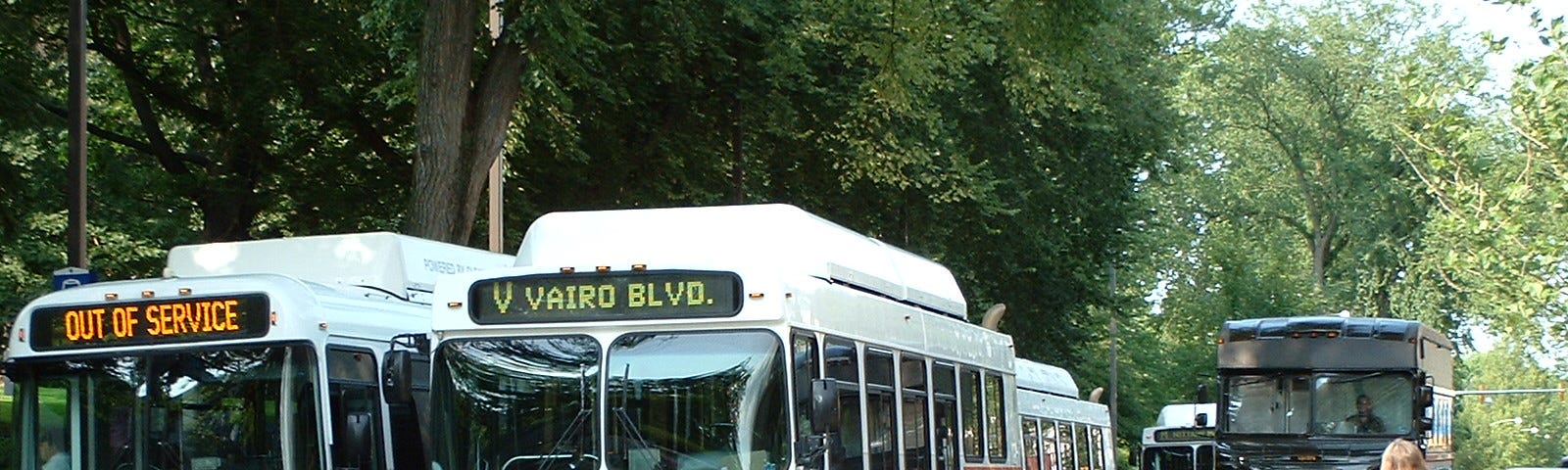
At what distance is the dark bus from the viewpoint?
24.7 m

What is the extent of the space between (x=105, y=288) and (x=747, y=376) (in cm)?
457

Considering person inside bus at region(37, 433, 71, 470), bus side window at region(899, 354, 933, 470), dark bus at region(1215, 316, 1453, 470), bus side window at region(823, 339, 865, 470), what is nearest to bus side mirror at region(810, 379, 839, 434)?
bus side window at region(823, 339, 865, 470)

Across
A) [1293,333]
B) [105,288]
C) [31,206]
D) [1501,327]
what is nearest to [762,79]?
[1293,333]

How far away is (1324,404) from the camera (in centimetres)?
2500

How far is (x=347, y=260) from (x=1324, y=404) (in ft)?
42.5

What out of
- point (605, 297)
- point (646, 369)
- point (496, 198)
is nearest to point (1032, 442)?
point (496, 198)

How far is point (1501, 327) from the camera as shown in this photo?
3641 centimetres

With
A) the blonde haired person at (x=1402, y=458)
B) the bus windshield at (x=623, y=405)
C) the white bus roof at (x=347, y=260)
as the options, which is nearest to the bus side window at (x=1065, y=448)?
the white bus roof at (x=347, y=260)

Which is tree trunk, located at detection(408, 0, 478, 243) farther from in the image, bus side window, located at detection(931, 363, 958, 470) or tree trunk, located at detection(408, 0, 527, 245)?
bus side window, located at detection(931, 363, 958, 470)

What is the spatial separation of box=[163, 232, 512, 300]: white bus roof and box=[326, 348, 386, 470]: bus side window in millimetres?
1448

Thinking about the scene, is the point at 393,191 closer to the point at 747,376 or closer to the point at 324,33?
the point at 324,33

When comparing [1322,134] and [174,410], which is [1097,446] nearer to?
[174,410]

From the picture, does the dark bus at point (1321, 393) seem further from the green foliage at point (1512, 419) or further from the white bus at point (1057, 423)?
the green foliage at point (1512, 419)

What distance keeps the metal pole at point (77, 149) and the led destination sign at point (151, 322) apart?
Result: 9.92 ft
